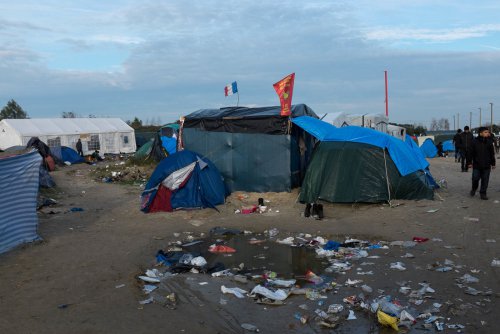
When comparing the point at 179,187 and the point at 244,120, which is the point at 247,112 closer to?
the point at 244,120

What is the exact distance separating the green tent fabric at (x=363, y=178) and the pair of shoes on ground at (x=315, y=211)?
3.07 ft

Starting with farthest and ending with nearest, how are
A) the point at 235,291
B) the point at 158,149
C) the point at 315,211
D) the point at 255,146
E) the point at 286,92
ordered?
the point at 158,149
the point at 255,146
the point at 286,92
the point at 315,211
the point at 235,291

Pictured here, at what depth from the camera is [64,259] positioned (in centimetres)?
755

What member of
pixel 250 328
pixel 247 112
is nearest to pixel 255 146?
pixel 247 112

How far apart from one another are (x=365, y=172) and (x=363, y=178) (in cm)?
16

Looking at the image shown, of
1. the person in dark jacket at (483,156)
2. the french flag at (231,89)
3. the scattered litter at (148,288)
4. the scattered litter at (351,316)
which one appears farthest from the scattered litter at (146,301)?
the french flag at (231,89)

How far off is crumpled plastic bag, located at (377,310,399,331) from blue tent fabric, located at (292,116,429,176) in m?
6.91

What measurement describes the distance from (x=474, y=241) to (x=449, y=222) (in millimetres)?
1436

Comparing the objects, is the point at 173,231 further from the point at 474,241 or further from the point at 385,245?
the point at 474,241

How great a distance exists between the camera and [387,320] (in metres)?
4.75

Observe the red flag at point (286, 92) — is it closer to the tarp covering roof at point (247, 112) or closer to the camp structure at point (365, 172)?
the tarp covering roof at point (247, 112)

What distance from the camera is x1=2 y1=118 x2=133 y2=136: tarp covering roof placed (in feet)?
104

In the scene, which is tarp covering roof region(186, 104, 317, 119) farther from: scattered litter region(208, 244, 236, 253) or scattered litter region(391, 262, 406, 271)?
scattered litter region(391, 262, 406, 271)

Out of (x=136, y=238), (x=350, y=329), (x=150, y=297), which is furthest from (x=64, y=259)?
(x=350, y=329)
